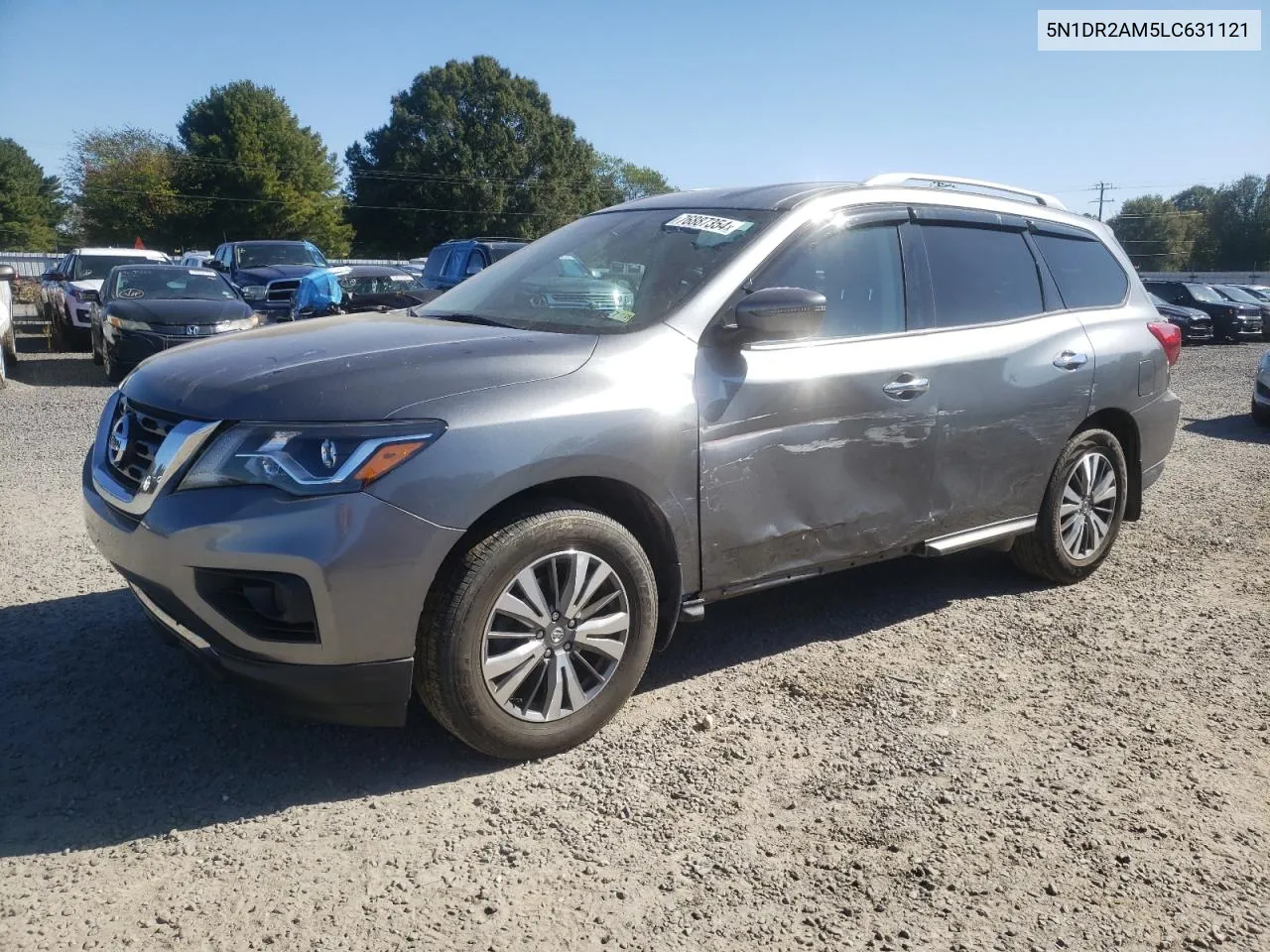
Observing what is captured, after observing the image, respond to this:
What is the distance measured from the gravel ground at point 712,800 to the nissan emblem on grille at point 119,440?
843 millimetres

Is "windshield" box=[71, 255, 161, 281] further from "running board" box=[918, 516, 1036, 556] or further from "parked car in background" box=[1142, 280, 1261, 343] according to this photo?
"parked car in background" box=[1142, 280, 1261, 343]

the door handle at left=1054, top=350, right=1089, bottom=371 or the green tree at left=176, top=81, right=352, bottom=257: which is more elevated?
the green tree at left=176, top=81, right=352, bottom=257

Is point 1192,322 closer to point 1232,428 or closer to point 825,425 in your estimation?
point 1232,428

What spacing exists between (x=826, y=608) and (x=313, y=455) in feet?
9.02

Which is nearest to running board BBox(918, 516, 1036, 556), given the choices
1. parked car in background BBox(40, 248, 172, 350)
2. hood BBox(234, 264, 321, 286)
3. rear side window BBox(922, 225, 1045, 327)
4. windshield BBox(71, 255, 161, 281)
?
rear side window BBox(922, 225, 1045, 327)

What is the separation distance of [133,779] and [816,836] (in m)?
2.02

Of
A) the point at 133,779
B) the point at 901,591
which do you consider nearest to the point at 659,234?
the point at 901,591

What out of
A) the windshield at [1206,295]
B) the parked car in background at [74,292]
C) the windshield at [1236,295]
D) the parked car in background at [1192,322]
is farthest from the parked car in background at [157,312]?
the windshield at [1236,295]

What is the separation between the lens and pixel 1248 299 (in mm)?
28094

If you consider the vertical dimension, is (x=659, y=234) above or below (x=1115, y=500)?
above

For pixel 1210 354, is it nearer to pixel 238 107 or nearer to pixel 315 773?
pixel 315 773

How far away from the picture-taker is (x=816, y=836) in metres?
2.80

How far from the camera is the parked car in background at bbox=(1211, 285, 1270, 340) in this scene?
27.3 m

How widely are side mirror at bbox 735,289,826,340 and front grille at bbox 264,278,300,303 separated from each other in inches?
561
